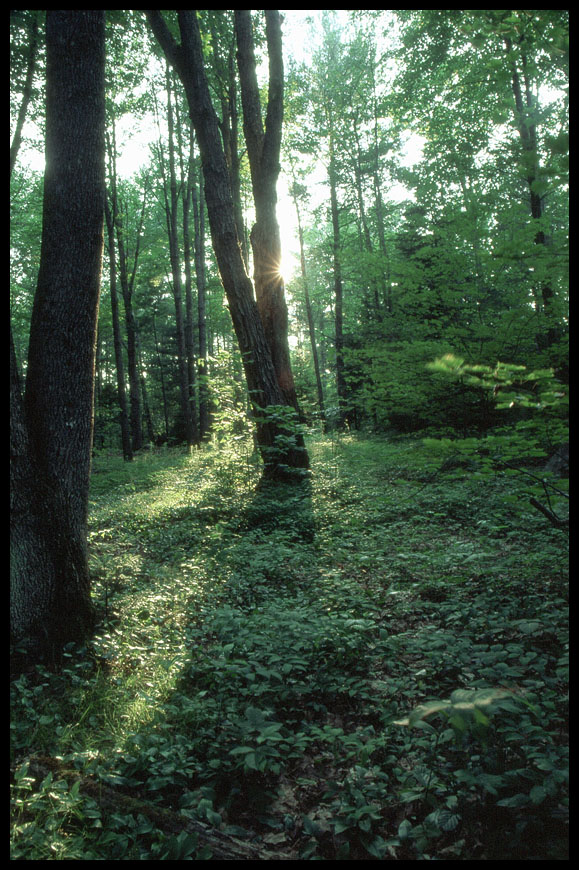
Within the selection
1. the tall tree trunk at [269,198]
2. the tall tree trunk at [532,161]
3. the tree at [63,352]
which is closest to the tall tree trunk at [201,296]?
the tall tree trunk at [269,198]

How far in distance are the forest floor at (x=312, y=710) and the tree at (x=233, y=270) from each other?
9.80ft

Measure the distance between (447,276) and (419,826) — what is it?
5575mm

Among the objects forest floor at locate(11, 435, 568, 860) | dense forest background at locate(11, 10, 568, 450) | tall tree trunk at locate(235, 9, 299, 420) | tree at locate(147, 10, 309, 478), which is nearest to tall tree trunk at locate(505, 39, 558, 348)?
dense forest background at locate(11, 10, 568, 450)

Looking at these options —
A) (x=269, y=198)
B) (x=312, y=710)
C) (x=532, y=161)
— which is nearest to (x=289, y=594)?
(x=312, y=710)

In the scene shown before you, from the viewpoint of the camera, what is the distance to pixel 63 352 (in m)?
3.45

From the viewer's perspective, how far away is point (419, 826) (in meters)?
1.89

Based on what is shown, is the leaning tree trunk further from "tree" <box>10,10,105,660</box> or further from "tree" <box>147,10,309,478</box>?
"tree" <box>10,10,105,660</box>

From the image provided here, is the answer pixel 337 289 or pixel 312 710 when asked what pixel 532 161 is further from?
pixel 337 289

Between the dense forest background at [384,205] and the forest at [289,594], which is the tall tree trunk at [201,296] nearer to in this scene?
the dense forest background at [384,205]

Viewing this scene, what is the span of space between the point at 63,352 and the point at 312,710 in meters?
3.05

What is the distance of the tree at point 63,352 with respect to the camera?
3324mm

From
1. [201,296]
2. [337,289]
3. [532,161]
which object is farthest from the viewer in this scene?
[337,289]

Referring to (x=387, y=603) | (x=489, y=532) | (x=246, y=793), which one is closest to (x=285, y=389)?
(x=489, y=532)
